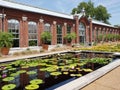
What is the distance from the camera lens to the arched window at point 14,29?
19.7m

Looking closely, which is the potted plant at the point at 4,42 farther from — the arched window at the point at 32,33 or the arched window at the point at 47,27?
the arched window at the point at 47,27

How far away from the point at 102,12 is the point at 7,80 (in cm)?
6201

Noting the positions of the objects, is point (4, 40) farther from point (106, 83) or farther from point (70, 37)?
point (70, 37)

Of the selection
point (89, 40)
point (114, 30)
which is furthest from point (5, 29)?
point (114, 30)

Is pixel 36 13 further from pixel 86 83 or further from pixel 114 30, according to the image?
pixel 114 30

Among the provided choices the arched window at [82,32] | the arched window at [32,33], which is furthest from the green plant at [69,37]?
the arched window at [32,33]

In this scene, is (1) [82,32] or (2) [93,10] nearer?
(1) [82,32]

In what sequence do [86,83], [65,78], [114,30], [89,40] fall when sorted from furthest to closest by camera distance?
[114,30]
[89,40]
[65,78]
[86,83]

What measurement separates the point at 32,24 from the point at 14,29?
9.89ft


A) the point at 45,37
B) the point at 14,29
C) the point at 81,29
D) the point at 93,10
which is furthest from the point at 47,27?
the point at 93,10

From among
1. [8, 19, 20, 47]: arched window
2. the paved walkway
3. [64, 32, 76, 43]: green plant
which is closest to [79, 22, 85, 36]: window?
[64, 32, 76, 43]: green plant

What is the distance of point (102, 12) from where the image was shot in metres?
64.7

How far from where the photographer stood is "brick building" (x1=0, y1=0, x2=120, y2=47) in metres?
19.5

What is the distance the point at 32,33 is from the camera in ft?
73.7
